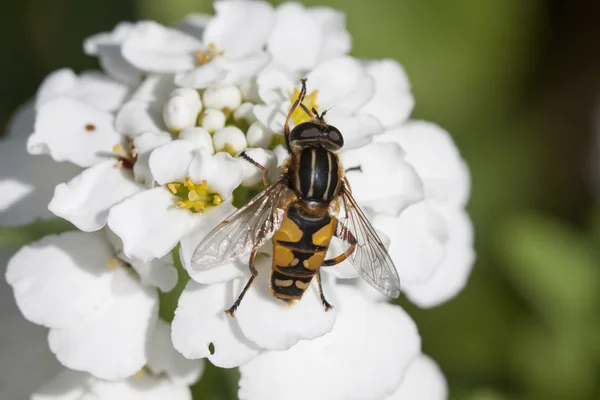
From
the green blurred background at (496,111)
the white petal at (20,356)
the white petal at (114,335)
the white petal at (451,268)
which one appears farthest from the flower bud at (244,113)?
the green blurred background at (496,111)

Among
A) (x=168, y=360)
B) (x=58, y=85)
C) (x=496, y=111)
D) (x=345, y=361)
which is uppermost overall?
(x=58, y=85)

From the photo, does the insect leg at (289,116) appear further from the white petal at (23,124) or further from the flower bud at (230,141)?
the white petal at (23,124)

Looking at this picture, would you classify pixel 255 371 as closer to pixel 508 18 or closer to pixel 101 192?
pixel 101 192

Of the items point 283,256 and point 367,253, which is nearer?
point 283,256

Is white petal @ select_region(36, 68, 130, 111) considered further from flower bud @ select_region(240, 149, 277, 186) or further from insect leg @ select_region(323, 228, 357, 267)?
insect leg @ select_region(323, 228, 357, 267)

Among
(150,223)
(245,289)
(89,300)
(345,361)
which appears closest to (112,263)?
(89,300)

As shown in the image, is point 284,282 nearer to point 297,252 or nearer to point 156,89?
point 297,252
